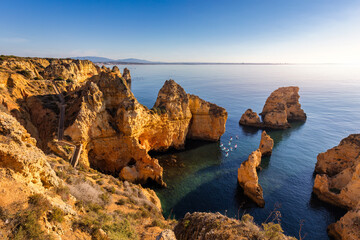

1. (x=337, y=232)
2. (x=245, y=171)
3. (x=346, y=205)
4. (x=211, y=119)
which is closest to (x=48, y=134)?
(x=245, y=171)

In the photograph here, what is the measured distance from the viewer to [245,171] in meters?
27.0

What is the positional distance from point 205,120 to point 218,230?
35.2 metres

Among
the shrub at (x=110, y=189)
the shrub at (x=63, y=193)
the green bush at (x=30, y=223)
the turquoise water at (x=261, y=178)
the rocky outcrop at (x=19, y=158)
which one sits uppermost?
the rocky outcrop at (x=19, y=158)

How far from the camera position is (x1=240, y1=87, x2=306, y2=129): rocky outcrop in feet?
186

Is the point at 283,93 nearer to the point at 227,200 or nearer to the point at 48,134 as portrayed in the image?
the point at 227,200

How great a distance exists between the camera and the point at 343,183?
26.5 metres

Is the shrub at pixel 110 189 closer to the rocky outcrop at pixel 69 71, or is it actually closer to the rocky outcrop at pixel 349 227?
the rocky outcrop at pixel 349 227

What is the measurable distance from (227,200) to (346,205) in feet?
52.8

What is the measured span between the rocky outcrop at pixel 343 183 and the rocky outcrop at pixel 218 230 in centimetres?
1657

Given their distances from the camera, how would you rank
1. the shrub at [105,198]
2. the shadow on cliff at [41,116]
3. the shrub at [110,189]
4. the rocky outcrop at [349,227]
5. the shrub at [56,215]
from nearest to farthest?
the shrub at [56,215] → the shrub at [105,198] → the shrub at [110,189] → the rocky outcrop at [349,227] → the shadow on cliff at [41,116]

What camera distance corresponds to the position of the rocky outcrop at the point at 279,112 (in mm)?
56719

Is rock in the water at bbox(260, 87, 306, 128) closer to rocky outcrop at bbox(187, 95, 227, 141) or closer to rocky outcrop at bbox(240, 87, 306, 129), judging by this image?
rocky outcrop at bbox(240, 87, 306, 129)

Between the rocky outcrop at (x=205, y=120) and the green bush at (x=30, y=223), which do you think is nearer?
the green bush at (x=30, y=223)

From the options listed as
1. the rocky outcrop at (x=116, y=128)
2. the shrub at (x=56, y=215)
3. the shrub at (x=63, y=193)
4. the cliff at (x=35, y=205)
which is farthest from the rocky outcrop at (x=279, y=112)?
the shrub at (x=56, y=215)
